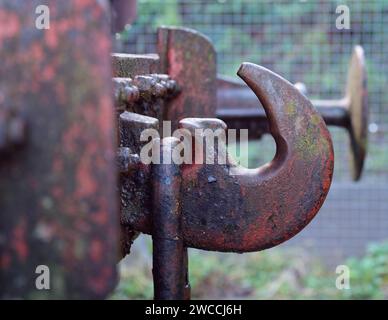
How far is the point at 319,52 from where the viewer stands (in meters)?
5.18

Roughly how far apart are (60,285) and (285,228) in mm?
497

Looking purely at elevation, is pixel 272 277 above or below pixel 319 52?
below

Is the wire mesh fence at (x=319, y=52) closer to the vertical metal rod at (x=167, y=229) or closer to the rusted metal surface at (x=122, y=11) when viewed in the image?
the rusted metal surface at (x=122, y=11)

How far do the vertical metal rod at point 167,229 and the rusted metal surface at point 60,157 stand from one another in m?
0.35

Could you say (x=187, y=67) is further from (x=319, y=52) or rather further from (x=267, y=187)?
(x=319, y=52)

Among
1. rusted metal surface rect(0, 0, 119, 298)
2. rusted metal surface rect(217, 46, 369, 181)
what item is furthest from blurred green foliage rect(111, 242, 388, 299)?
rusted metal surface rect(0, 0, 119, 298)

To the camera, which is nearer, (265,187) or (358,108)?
(265,187)

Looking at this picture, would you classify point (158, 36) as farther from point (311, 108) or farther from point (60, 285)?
point (60, 285)

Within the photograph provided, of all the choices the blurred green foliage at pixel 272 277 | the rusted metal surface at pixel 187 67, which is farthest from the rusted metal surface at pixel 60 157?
the blurred green foliage at pixel 272 277

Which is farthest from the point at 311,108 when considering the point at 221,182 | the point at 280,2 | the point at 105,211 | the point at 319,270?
the point at 280,2

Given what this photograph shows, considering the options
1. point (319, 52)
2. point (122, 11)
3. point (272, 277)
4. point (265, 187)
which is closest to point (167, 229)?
point (265, 187)

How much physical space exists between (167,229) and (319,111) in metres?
1.39

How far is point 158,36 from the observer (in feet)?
5.43

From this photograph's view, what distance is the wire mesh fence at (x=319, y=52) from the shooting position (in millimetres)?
4840
